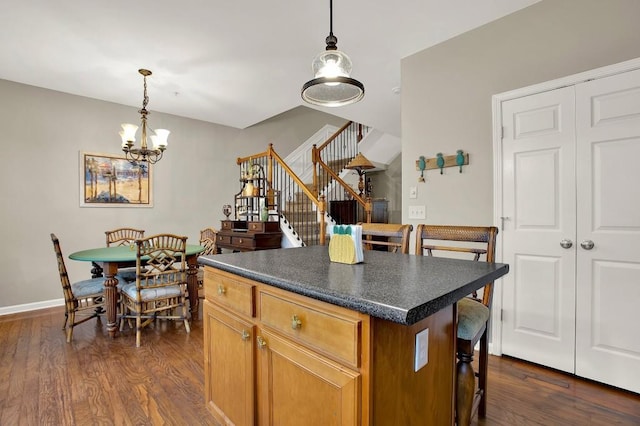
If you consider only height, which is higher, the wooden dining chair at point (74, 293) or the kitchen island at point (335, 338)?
the kitchen island at point (335, 338)

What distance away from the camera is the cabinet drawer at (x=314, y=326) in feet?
2.87

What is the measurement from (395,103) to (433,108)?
57.7 inches

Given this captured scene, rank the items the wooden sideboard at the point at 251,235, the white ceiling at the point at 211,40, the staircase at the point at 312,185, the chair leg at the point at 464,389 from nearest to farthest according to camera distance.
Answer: the chair leg at the point at 464,389, the white ceiling at the point at 211,40, the wooden sideboard at the point at 251,235, the staircase at the point at 312,185

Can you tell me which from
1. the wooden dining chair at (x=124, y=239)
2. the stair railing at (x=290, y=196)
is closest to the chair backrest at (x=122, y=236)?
the wooden dining chair at (x=124, y=239)

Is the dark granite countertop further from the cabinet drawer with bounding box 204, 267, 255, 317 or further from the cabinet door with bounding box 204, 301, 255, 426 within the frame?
the cabinet door with bounding box 204, 301, 255, 426

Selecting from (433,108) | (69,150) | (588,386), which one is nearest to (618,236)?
(588,386)

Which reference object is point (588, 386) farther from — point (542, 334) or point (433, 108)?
point (433, 108)

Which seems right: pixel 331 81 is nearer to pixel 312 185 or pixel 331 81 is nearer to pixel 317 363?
pixel 317 363

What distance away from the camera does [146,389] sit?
2047mm

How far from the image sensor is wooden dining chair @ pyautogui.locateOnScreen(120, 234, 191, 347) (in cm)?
275

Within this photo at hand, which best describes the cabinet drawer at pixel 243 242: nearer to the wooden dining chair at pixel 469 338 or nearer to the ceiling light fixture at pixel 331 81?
the ceiling light fixture at pixel 331 81

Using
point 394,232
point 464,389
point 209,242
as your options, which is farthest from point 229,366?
point 209,242

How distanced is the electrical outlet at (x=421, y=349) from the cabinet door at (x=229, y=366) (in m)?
0.64

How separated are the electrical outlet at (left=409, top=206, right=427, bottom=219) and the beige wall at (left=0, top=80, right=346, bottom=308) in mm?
3522
